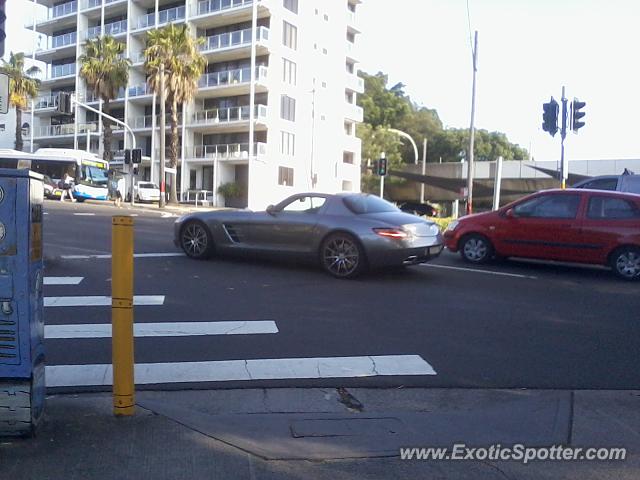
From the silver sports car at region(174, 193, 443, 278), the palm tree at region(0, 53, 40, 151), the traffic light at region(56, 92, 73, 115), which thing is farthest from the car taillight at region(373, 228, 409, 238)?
the palm tree at region(0, 53, 40, 151)

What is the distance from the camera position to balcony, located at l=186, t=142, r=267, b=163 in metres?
47.4

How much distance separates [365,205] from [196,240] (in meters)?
2.98

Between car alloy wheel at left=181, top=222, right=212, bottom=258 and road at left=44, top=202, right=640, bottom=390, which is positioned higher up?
car alloy wheel at left=181, top=222, right=212, bottom=258

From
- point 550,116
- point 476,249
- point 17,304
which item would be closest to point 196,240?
point 476,249

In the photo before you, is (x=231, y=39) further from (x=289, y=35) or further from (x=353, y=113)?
(x=353, y=113)

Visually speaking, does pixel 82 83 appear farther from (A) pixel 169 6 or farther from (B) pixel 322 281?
(B) pixel 322 281

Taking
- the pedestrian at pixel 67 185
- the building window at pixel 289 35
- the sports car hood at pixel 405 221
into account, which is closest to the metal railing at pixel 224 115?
the building window at pixel 289 35

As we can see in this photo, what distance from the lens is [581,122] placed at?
1916 cm

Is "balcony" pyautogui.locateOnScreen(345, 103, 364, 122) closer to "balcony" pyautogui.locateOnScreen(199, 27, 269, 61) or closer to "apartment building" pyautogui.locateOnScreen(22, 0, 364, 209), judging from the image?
"apartment building" pyautogui.locateOnScreen(22, 0, 364, 209)

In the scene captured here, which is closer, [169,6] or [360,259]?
[360,259]

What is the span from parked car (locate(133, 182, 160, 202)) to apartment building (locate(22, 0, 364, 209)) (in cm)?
222

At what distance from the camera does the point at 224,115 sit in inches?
1922

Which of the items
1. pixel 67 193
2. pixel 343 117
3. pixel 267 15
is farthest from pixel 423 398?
pixel 343 117

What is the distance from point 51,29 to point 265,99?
26.6 meters
